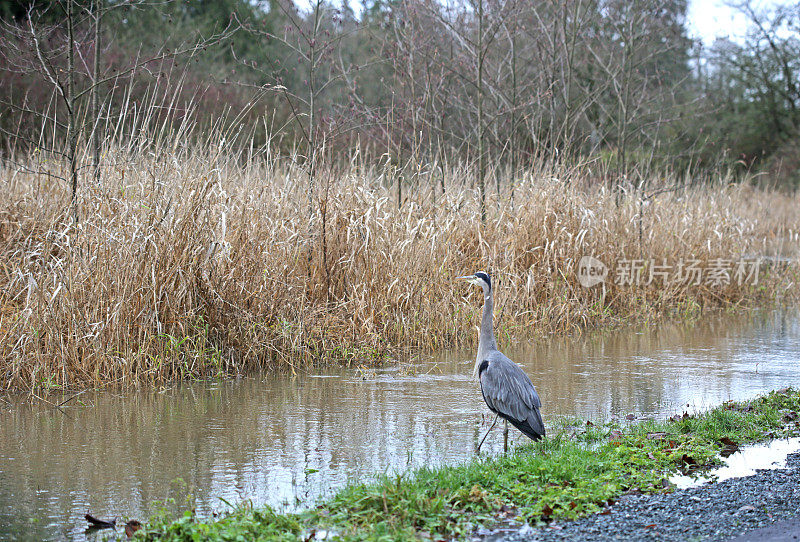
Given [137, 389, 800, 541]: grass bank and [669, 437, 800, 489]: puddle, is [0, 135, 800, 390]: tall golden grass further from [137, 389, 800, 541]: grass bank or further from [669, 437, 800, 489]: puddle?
[669, 437, 800, 489]: puddle

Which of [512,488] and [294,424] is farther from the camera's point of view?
[294,424]

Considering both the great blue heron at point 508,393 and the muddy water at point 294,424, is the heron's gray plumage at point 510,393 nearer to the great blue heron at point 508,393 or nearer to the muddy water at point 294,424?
the great blue heron at point 508,393

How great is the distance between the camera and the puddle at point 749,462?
4.40m

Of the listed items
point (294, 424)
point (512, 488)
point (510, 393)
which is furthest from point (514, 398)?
point (294, 424)

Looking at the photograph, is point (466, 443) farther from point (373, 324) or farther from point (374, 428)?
point (373, 324)

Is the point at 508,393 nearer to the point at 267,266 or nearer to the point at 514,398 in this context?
the point at 514,398

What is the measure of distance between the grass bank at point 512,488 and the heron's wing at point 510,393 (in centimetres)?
24

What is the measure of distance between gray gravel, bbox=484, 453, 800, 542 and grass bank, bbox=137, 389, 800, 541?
4.6 inches

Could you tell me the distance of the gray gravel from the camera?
3561 millimetres

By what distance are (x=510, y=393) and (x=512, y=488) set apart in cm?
101

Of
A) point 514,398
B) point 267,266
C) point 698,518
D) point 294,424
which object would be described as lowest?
point 698,518

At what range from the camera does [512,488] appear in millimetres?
4137

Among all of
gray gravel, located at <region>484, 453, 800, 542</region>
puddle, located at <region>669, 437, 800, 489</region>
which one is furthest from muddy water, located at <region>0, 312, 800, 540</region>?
gray gravel, located at <region>484, 453, 800, 542</region>

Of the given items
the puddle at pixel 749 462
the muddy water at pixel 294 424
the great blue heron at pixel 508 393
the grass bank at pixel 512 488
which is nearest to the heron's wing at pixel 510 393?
the great blue heron at pixel 508 393
